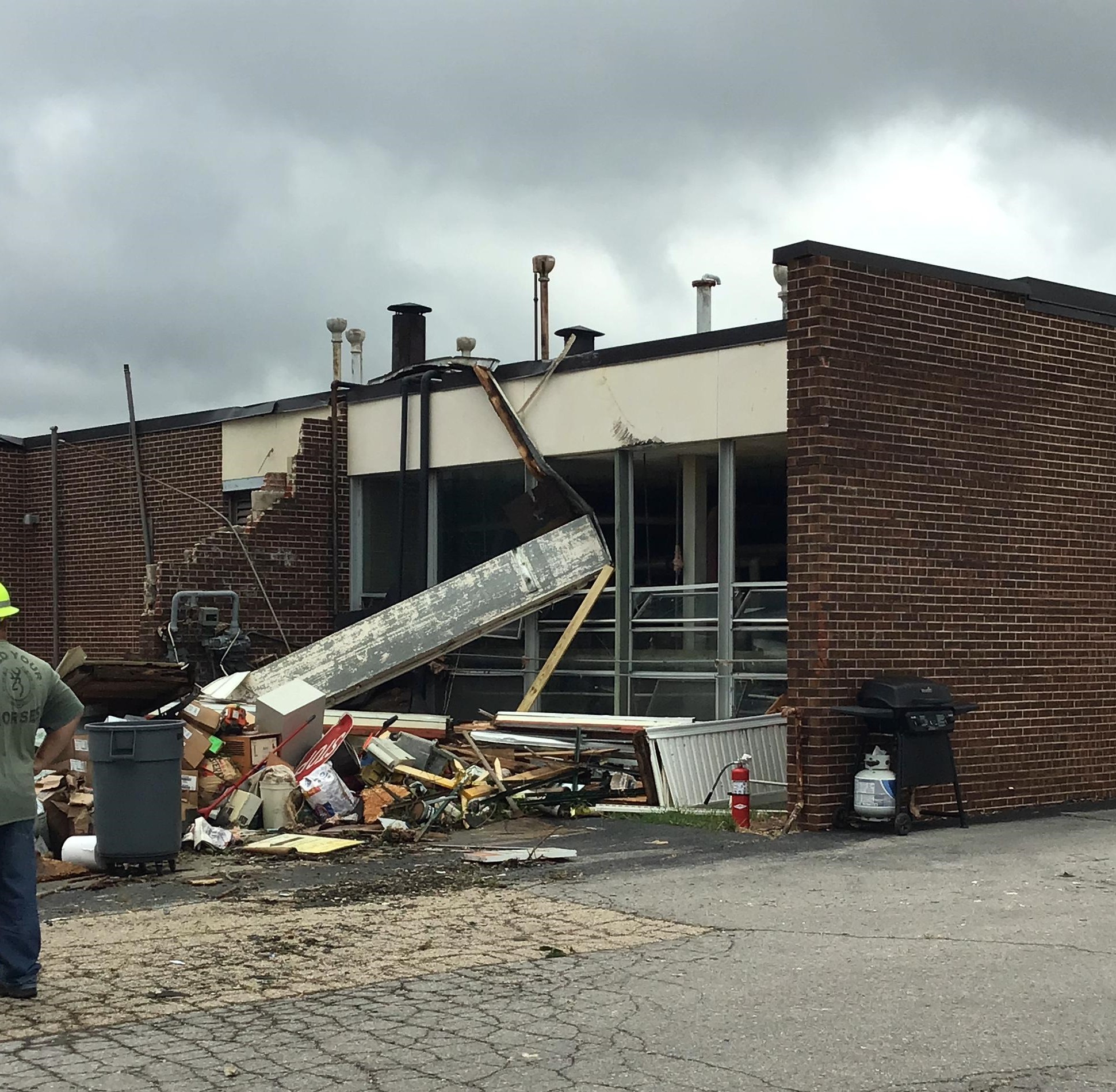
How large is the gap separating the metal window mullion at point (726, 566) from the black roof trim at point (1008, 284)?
8.95ft

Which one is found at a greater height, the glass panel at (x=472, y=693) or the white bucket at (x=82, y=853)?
the glass panel at (x=472, y=693)

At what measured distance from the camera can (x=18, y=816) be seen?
7008mm

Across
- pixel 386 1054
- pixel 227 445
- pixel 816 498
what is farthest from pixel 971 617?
pixel 227 445

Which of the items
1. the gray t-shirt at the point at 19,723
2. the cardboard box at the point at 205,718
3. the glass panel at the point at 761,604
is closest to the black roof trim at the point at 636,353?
the glass panel at the point at 761,604

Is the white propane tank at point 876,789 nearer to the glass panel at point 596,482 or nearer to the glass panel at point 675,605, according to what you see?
the glass panel at point 675,605

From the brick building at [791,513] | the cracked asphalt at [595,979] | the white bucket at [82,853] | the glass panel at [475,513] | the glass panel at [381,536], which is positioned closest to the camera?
the cracked asphalt at [595,979]

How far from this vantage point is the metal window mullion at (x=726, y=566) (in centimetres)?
1503

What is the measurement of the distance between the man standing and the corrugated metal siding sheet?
22.1 ft

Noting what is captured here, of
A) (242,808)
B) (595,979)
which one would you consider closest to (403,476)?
(242,808)

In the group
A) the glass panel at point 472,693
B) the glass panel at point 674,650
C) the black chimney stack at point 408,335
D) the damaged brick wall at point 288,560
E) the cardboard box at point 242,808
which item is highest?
the black chimney stack at point 408,335

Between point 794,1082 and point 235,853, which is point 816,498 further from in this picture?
point 794,1082

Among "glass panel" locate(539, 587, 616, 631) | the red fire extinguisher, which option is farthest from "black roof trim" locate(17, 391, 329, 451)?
the red fire extinguisher

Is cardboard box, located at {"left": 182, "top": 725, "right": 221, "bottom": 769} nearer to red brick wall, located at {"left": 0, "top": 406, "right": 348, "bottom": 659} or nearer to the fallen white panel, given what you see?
the fallen white panel

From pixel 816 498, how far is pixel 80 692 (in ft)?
21.3
